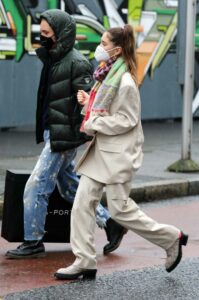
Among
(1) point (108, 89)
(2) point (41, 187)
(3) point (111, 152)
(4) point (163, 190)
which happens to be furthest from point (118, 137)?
(4) point (163, 190)

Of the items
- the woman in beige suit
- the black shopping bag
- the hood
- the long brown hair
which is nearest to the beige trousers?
the woman in beige suit

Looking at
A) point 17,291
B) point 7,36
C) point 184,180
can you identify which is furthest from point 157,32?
point 17,291

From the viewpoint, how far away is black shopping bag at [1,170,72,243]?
723cm

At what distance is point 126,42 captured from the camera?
21.2 feet

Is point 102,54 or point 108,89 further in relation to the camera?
point 102,54

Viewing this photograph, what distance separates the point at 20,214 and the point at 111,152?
1220 mm

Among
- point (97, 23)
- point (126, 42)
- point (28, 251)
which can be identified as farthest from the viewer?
point (97, 23)

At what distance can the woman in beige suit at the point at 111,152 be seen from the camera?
634cm

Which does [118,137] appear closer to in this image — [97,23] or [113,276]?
[113,276]

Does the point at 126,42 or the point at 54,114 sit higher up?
the point at 126,42

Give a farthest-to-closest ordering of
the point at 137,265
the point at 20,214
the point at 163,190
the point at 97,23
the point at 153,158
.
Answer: the point at 97,23 < the point at 153,158 < the point at 163,190 < the point at 20,214 < the point at 137,265

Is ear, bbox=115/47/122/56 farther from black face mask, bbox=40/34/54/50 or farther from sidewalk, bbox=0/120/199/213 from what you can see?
sidewalk, bbox=0/120/199/213

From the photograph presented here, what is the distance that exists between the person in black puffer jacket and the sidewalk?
2.01 metres

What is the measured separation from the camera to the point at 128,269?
6812 millimetres
